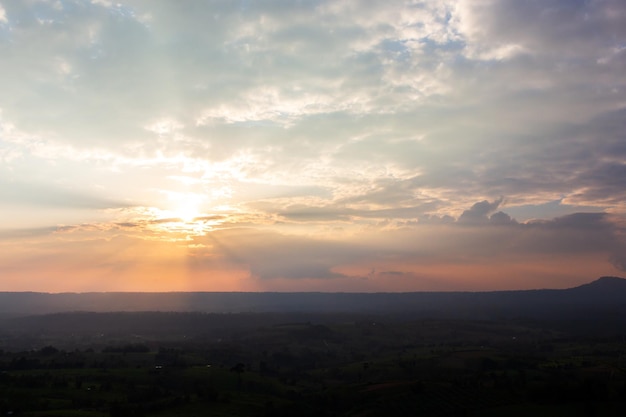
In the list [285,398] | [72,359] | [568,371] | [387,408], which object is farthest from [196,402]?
[568,371]

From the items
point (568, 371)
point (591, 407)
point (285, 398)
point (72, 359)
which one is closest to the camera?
point (591, 407)

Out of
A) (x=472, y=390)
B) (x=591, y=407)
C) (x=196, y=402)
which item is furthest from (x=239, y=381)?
(x=591, y=407)

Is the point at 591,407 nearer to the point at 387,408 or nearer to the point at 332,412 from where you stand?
the point at 387,408

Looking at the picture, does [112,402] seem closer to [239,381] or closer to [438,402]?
[239,381]

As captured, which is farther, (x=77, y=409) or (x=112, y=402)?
(x=112, y=402)

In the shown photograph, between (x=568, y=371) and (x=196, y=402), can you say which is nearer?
(x=196, y=402)

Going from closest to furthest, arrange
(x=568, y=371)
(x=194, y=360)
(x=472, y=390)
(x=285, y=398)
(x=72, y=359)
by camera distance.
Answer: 1. (x=472, y=390)
2. (x=285, y=398)
3. (x=568, y=371)
4. (x=72, y=359)
5. (x=194, y=360)

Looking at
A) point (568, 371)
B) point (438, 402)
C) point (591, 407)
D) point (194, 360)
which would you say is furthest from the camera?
point (194, 360)

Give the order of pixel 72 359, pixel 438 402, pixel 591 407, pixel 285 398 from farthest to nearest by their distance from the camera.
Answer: pixel 72 359 < pixel 285 398 < pixel 438 402 < pixel 591 407

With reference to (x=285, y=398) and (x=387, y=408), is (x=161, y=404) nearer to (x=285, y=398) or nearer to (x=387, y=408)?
(x=285, y=398)
